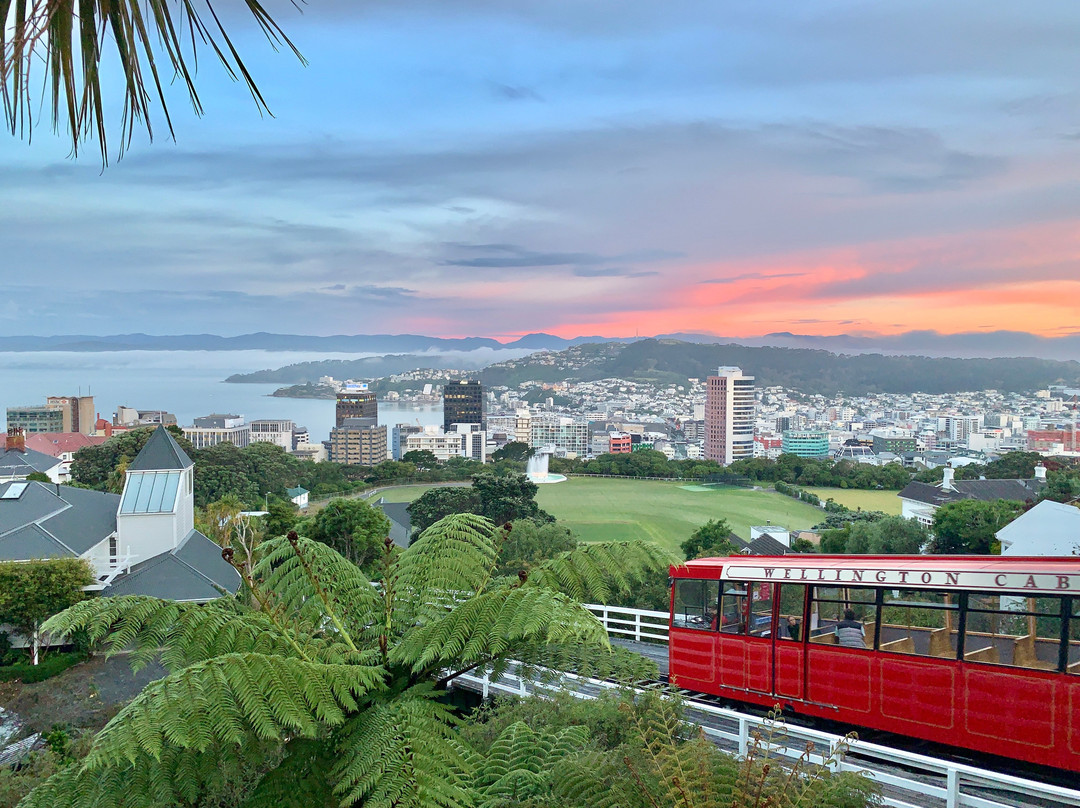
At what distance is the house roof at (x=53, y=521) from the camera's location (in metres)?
18.4

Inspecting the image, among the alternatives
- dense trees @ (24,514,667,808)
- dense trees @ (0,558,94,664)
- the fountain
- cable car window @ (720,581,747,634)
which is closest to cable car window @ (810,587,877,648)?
cable car window @ (720,581,747,634)

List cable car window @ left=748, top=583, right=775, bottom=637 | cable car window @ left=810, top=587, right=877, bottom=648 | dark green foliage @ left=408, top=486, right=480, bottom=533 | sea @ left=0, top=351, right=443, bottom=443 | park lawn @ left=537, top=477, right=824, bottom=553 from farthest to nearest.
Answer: sea @ left=0, top=351, right=443, bottom=443, park lawn @ left=537, top=477, right=824, bottom=553, dark green foliage @ left=408, top=486, right=480, bottom=533, cable car window @ left=748, top=583, right=775, bottom=637, cable car window @ left=810, top=587, right=877, bottom=648

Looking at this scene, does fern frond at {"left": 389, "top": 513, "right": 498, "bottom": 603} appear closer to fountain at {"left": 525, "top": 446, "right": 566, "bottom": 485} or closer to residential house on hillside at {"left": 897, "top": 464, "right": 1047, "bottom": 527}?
residential house on hillside at {"left": 897, "top": 464, "right": 1047, "bottom": 527}

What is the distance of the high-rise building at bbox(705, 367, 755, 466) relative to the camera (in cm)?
10469

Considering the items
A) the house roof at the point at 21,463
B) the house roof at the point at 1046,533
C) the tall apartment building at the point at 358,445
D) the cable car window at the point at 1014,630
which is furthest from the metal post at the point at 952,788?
the tall apartment building at the point at 358,445

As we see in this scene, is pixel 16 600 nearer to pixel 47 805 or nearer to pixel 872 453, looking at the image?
pixel 47 805

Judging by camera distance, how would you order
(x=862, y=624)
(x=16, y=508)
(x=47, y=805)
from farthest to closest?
(x=16, y=508) → (x=862, y=624) → (x=47, y=805)

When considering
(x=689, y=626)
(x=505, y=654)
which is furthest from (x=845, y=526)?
(x=505, y=654)

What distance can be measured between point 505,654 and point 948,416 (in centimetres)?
9189

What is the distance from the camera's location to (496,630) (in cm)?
307

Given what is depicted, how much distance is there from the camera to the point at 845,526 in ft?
91.5

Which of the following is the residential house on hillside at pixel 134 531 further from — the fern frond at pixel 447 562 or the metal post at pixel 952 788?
the metal post at pixel 952 788

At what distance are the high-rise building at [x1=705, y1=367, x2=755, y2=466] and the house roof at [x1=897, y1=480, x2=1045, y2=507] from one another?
236 ft

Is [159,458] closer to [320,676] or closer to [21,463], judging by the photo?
[21,463]
